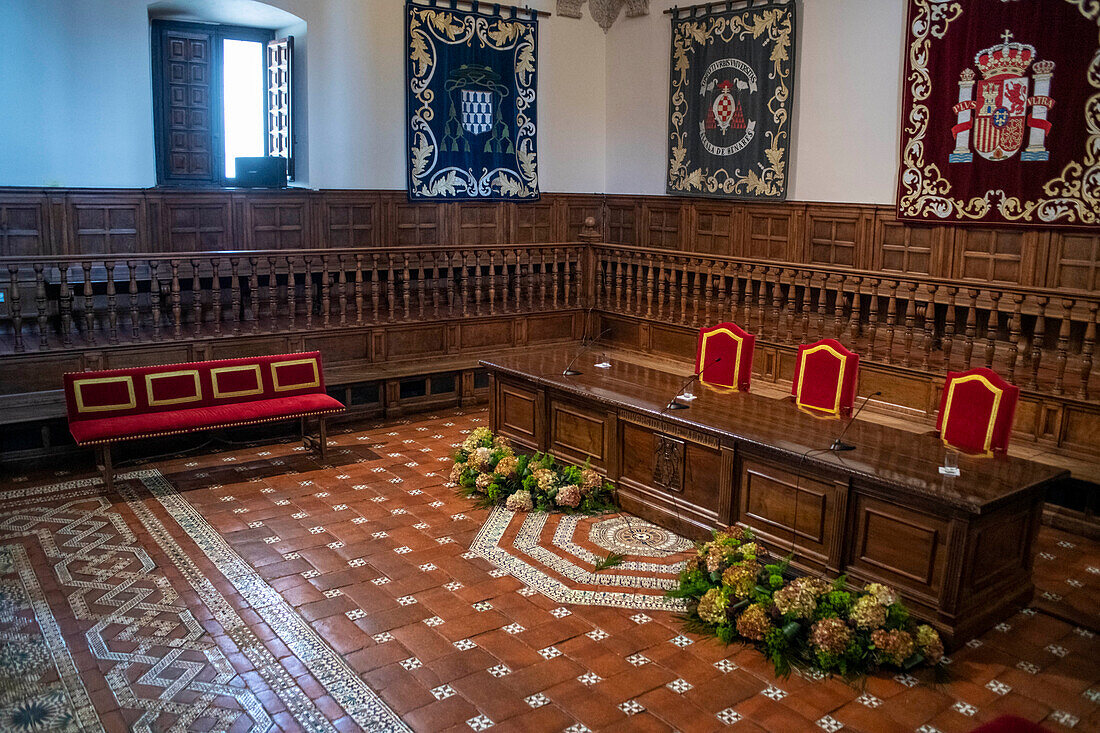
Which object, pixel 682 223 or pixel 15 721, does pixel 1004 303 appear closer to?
pixel 682 223

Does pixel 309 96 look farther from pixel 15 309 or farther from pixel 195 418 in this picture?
pixel 195 418

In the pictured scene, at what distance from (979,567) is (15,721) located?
443 centimetres

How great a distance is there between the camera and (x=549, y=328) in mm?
10445

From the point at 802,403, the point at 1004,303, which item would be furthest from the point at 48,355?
the point at 1004,303

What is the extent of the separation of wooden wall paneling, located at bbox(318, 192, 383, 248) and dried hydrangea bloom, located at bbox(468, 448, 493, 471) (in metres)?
4.22

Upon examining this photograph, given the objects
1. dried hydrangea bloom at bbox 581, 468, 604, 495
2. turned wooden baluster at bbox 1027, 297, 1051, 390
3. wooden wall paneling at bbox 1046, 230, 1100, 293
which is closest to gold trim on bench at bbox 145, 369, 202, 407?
dried hydrangea bloom at bbox 581, 468, 604, 495

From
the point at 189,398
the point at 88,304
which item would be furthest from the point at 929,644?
the point at 88,304

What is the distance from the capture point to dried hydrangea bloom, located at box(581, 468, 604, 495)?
648 centimetres

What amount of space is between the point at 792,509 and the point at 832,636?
982mm

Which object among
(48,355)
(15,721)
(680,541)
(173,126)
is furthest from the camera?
(173,126)

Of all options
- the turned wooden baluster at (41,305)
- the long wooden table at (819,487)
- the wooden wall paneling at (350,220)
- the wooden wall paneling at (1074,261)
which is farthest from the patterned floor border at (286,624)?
the wooden wall paneling at (1074,261)

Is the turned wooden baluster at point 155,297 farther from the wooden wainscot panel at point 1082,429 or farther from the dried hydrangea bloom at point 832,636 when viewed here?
the wooden wainscot panel at point 1082,429

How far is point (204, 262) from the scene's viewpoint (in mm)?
8516

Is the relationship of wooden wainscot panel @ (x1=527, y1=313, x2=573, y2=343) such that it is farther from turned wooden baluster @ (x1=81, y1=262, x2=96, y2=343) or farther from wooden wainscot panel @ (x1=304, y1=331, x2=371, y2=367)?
turned wooden baluster @ (x1=81, y1=262, x2=96, y2=343)
